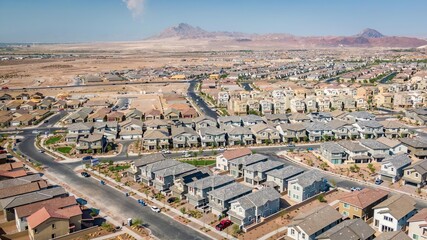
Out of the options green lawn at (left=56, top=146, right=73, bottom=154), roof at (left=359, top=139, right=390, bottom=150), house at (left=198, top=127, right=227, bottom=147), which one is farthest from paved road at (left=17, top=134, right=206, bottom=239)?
roof at (left=359, top=139, right=390, bottom=150)

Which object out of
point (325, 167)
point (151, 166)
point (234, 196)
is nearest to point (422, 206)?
point (325, 167)

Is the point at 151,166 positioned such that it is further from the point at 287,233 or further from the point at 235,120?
the point at 235,120

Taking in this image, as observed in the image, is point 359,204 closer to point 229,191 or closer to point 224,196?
point 229,191

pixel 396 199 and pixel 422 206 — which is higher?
pixel 396 199

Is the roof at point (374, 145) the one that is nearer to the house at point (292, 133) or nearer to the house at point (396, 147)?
the house at point (396, 147)

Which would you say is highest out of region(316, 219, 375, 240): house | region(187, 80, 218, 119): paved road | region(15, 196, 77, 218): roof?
region(15, 196, 77, 218): roof

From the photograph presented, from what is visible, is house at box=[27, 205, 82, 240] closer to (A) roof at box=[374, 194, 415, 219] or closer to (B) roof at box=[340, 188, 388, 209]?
(B) roof at box=[340, 188, 388, 209]
